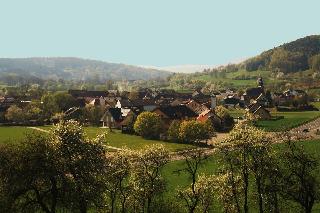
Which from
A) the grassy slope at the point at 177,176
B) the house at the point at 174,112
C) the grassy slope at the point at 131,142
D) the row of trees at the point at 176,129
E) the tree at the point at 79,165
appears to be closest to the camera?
the tree at the point at 79,165

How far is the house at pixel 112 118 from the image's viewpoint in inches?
5531

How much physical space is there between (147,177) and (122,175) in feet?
8.64

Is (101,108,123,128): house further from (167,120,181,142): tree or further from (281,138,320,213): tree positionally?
→ (281,138,320,213): tree

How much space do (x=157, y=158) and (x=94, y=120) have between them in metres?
102

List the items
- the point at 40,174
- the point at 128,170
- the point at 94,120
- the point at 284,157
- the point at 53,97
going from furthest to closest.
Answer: the point at 53,97
the point at 94,120
the point at 128,170
the point at 284,157
the point at 40,174

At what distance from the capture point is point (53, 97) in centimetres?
17500

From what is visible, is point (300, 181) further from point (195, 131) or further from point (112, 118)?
→ point (112, 118)

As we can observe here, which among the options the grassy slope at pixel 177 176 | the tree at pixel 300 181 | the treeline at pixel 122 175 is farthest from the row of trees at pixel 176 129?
the tree at pixel 300 181

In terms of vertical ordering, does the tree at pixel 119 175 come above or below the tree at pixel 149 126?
above

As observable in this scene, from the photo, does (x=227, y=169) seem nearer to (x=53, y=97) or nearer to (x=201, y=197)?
(x=201, y=197)

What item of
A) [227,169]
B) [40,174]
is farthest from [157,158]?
[40,174]

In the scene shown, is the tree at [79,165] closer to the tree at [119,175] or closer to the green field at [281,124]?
the tree at [119,175]

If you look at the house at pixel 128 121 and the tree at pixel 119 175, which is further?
the house at pixel 128 121

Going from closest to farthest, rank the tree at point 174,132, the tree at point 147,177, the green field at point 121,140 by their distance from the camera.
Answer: the tree at point 147,177 < the green field at point 121,140 < the tree at point 174,132
